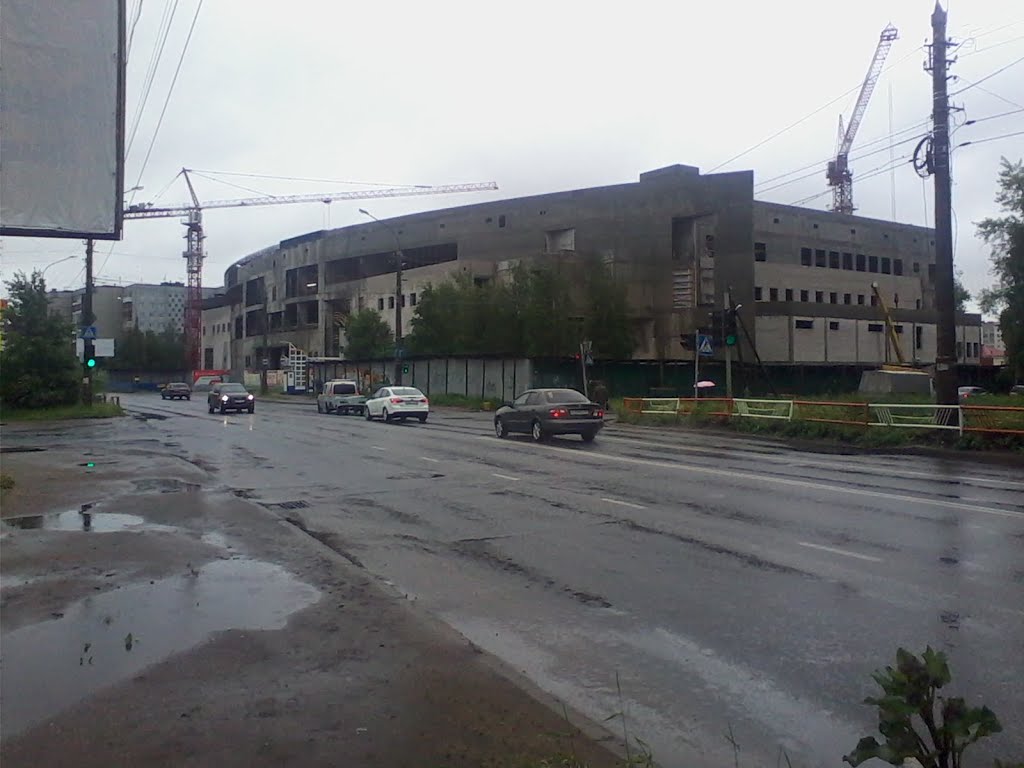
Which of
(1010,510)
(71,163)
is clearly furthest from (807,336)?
(71,163)

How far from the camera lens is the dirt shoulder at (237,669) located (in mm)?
4219

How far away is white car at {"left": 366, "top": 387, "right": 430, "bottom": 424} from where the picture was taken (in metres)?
36.6

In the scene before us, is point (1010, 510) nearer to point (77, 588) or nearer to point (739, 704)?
point (739, 704)

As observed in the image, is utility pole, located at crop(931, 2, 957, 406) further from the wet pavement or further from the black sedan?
the black sedan

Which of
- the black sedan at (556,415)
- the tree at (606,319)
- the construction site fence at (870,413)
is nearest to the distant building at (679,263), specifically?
the tree at (606,319)

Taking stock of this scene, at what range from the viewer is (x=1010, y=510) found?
11.6 m

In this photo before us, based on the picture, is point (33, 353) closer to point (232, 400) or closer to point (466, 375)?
point (232, 400)

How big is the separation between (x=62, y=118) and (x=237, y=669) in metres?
9.17

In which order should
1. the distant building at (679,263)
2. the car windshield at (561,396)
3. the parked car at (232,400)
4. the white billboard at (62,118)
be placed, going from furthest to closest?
the distant building at (679,263) < the parked car at (232,400) < the car windshield at (561,396) < the white billboard at (62,118)

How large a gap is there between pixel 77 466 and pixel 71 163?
7.90m

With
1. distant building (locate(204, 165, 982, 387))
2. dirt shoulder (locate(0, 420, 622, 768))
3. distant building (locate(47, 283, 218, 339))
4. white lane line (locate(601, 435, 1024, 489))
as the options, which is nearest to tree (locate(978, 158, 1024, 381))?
distant building (locate(204, 165, 982, 387))

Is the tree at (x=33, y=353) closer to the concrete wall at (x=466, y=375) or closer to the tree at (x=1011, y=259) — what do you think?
the concrete wall at (x=466, y=375)

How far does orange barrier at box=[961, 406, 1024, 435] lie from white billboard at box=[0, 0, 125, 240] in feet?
60.0

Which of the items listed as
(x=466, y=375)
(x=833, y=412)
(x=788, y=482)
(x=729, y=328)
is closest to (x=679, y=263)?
(x=466, y=375)
